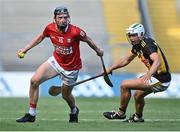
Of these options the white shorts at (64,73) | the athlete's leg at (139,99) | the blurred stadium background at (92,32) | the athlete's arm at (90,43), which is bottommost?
the athlete's leg at (139,99)

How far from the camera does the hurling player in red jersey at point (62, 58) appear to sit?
12773mm

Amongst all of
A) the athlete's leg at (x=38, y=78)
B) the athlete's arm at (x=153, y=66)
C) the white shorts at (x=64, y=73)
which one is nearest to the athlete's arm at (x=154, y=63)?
the athlete's arm at (x=153, y=66)

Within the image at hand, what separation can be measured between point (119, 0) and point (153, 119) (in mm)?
15977

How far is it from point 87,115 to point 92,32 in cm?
1243

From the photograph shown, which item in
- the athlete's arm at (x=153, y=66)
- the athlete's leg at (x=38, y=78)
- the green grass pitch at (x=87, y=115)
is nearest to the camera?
the green grass pitch at (x=87, y=115)

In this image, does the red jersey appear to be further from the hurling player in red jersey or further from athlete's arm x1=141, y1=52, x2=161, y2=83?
athlete's arm x1=141, y1=52, x2=161, y2=83

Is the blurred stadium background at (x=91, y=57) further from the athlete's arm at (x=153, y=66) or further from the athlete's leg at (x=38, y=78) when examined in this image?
the athlete's arm at (x=153, y=66)

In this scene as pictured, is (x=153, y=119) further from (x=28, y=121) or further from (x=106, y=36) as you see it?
(x=106, y=36)

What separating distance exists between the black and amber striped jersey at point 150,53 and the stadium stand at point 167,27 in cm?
1248

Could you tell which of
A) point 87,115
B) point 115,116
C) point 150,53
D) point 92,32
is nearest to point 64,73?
point 115,116

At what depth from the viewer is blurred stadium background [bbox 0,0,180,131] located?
14.1 m

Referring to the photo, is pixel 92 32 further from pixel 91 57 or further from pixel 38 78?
pixel 38 78

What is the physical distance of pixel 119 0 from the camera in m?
29.8

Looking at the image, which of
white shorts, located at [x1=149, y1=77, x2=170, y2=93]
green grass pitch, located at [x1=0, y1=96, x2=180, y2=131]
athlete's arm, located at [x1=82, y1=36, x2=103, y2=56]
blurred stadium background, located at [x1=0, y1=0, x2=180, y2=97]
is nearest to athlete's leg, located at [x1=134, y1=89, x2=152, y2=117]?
white shorts, located at [x1=149, y1=77, x2=170, y2=93]
